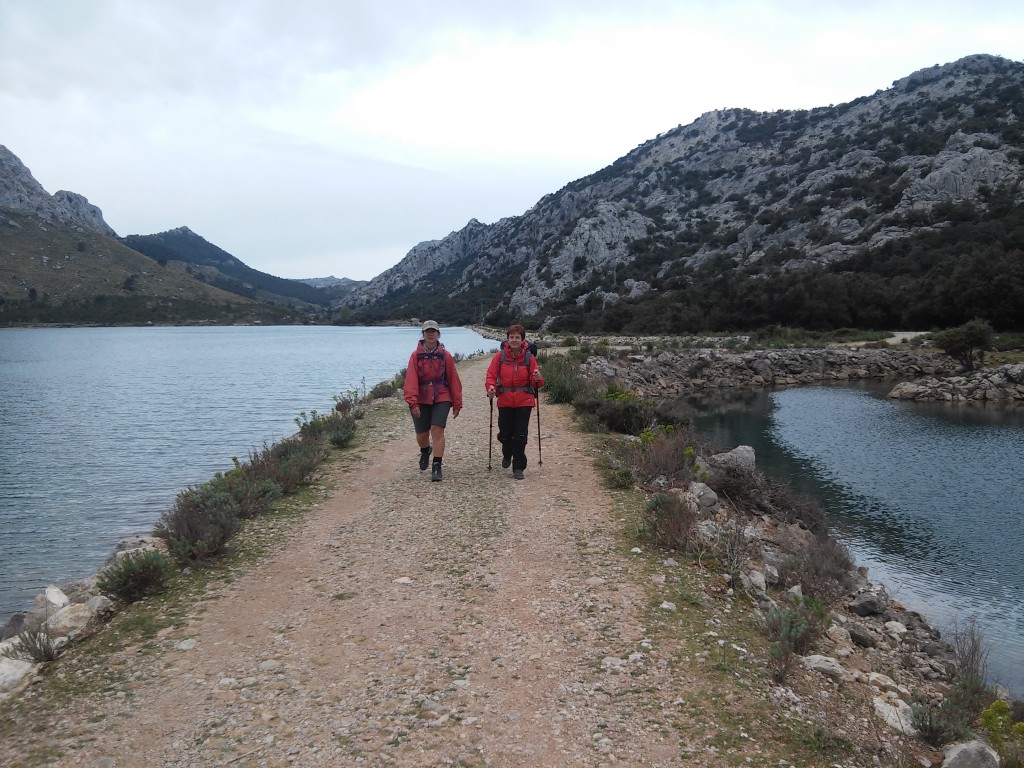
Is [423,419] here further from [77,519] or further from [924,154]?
[924,154]

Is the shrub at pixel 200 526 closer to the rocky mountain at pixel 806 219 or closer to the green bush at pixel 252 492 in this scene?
the green bush at pixel 252 492

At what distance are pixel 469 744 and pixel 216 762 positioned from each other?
1.39 metres

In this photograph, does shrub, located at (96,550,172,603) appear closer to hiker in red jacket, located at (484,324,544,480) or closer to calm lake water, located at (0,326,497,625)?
Answer: calm lake water, located at (0,326,497,625)

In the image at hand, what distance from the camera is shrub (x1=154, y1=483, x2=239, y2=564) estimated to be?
6355 millimetres

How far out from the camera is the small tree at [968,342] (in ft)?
107

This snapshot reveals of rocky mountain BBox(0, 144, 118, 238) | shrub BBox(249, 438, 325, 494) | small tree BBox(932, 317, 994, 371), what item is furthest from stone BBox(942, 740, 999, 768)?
rocky mountain BBox(0, 144, 118, 238)

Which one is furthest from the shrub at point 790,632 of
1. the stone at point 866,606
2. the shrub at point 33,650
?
the shrub at point 33,650

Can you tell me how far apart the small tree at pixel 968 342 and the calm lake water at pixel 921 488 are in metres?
7.82

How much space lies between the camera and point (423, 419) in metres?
9.57

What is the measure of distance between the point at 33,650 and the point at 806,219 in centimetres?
7535

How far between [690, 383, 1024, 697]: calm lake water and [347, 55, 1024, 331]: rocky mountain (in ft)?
81.5

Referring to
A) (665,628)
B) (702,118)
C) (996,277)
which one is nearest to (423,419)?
(665,628)

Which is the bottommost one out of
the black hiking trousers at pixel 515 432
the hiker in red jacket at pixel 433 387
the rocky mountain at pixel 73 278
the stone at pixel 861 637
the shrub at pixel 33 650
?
the stone at pixel 861 637

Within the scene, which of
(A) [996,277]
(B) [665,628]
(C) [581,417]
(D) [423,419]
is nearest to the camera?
(B) [665,628]
